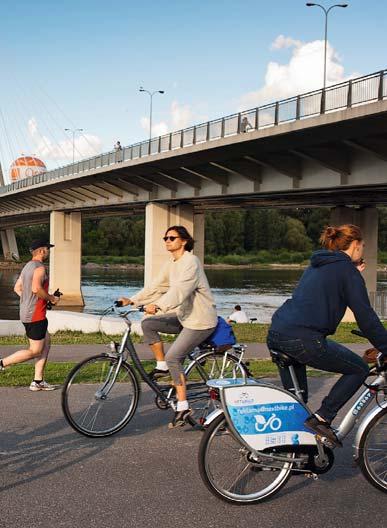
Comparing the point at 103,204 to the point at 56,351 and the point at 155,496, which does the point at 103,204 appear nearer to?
the point at 56,351

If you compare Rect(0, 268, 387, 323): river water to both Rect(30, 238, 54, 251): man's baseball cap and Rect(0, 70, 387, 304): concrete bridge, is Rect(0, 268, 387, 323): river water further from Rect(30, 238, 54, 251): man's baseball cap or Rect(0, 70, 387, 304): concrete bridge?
Rect(30, 238, 54, 251): man's baseball cap

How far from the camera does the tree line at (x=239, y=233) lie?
109 m

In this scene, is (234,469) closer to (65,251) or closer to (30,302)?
(30,302)

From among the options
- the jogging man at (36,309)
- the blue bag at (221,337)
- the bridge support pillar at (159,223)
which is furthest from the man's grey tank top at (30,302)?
the bridge support pillar at (159,223)

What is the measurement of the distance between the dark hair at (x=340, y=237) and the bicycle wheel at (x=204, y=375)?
2009 millimetres

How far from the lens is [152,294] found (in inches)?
261

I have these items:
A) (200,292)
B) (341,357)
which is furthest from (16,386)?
(341,357)

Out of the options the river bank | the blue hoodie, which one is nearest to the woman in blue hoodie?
the blue hoodie

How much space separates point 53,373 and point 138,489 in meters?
4.84

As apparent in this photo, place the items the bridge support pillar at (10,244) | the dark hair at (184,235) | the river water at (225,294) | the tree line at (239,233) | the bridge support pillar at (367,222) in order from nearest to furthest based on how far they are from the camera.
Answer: the dark hair at (184,235) → the bridge support pillar at (367,222) → the river water at (225,294) → the bridge support pillar at (10,244) → the tree line at (239,233)

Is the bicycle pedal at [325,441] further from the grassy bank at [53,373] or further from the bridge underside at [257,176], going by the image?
the bridge underside at [257,176]

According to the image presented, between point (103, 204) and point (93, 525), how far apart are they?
42.2 metres

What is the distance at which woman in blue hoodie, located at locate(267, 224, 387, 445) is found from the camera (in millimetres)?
4586

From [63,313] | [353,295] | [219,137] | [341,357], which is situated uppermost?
[219,137]
